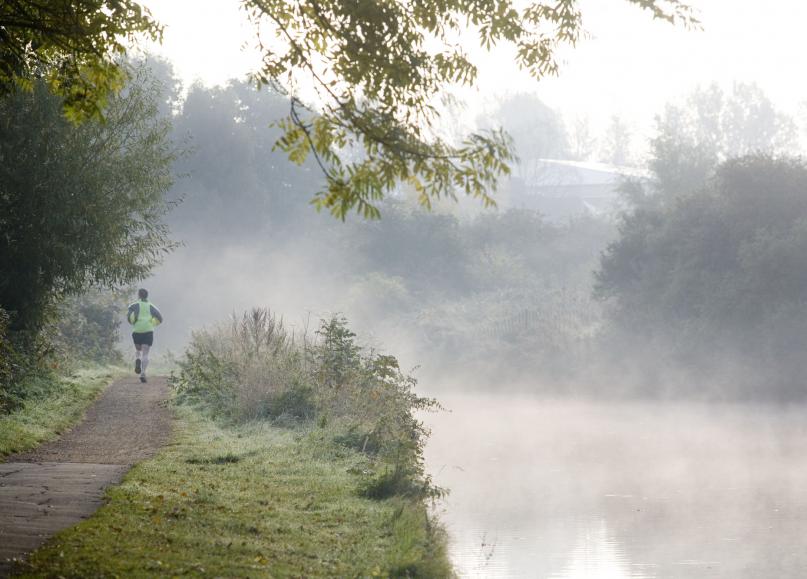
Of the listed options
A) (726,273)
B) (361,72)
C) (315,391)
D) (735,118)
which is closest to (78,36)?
(361,72)

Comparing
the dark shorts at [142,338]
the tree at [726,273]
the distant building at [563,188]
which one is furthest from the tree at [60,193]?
the distant building at [563,188]

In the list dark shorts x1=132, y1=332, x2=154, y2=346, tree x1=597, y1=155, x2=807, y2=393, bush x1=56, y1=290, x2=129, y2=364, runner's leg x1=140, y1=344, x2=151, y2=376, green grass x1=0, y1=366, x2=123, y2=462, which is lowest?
green grass x1=0, y1=366, x2=123, y2=462

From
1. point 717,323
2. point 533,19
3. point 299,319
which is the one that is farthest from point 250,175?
point 533,19

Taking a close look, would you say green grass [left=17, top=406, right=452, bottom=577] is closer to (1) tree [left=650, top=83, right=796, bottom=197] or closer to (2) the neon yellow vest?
(2) the neon yellow vest

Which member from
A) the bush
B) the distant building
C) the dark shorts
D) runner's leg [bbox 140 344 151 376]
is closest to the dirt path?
the dark shorts

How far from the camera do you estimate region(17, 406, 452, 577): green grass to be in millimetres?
7656

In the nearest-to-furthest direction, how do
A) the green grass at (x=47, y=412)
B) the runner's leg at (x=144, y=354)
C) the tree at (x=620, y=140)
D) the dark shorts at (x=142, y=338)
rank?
the green grass at (x=47, y=412) < the dark shorts at (x=142, y=338) < the runner's leg at (x=144, y=354) < the tree at (x=620, y=140)

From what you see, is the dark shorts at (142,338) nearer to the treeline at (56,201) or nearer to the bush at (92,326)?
the treeline at (56,201)

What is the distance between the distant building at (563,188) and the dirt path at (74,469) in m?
75.3

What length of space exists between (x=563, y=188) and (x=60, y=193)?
275ft

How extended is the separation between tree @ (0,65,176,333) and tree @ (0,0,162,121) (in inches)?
311

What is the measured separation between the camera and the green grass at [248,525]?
7.66 m

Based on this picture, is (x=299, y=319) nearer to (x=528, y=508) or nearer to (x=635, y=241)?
(x=635, y=241)

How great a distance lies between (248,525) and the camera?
937 cm
